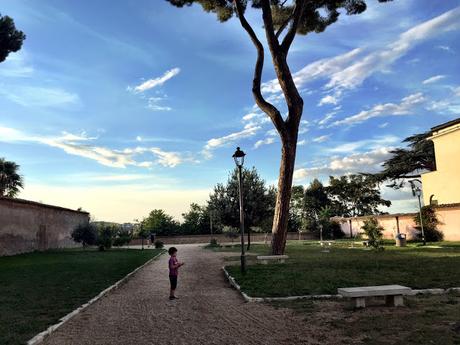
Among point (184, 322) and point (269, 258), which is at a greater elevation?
point (269, 258)

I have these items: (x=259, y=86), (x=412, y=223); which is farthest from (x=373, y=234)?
(x=412, y=223)

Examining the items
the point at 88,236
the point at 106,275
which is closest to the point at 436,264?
the point at 106,275

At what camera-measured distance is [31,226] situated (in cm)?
2808

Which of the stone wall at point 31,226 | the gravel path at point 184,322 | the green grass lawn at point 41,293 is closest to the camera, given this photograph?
the gravel path at point 184,322

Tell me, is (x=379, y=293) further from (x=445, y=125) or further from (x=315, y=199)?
(x=315, y=199)

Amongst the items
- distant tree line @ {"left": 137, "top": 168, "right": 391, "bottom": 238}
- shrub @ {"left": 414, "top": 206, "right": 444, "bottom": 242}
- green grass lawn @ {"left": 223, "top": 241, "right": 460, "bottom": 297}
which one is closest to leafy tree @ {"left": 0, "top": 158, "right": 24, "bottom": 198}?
distant tree line @ {"left": 137, "top": 168, "right": 391, "bottom": 238}

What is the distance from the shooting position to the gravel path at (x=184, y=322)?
20.7ft

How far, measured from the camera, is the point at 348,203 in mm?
63094

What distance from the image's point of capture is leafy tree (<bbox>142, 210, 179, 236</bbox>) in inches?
2021

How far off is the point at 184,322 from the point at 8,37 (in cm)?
2125

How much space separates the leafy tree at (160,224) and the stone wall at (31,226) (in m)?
15.7

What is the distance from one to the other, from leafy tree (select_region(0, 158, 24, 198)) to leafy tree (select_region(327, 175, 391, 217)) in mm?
44007

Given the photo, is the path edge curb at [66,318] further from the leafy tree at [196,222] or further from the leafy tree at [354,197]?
the leafy tree at [354,197]

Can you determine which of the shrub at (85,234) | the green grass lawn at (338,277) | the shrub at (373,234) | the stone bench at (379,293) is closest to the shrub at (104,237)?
the shrub at (85,234)
